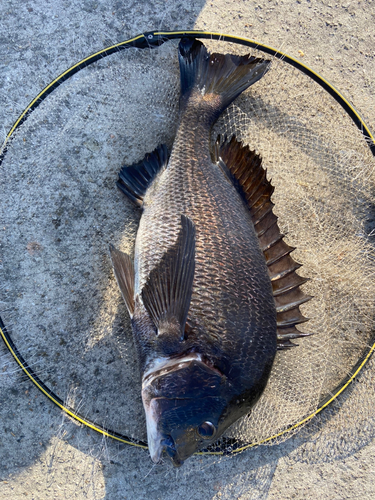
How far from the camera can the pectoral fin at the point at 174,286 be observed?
1277 millimetres

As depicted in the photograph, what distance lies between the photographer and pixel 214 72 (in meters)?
1.76

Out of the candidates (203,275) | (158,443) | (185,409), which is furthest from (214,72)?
(158,443)

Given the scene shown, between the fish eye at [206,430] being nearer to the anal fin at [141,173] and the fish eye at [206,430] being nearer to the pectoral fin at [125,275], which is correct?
the pectoral fin at [125,275]

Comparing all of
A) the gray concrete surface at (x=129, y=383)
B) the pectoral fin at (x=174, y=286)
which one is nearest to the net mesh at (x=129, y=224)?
the gray concrete surface at (x=129, y=383)

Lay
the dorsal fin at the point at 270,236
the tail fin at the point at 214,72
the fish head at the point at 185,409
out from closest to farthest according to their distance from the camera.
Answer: the fish head at the point at 185,409, the dorsal fin at the point at 270,236, the tail fin at the point at 214,72

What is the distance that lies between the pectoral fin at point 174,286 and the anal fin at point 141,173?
0.46 meters

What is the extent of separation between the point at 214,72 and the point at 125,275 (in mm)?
1076

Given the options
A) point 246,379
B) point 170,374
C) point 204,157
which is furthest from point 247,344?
point 204,157

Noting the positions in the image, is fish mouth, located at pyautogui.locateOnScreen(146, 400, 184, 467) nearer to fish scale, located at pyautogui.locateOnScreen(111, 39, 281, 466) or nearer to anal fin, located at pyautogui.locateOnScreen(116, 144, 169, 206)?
fish scale, located at pyautogui.locateOnScreen(111, 39, 281, 466)

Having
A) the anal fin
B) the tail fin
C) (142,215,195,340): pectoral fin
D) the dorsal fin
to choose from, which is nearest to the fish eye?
(142,215,195,340): pectoral fin

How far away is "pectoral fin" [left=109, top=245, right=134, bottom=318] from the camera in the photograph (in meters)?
1.58

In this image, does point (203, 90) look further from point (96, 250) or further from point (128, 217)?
point (96, 250)

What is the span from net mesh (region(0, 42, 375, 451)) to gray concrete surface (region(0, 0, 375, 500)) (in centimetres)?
11

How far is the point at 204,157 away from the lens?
1658mm
